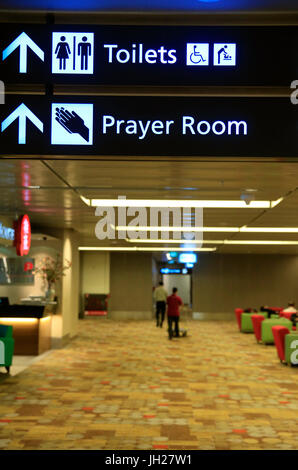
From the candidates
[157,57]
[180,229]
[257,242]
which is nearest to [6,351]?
[180,229]

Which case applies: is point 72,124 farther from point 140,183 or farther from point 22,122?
point 140,183

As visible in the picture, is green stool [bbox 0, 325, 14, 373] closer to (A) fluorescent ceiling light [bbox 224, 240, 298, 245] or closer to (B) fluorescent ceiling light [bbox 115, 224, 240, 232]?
(B) fluorescent ceiling light [bbox 115, 224, 240, 232]

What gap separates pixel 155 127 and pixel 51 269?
11403 millimetres

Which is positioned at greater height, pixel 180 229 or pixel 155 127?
pixel 180 229

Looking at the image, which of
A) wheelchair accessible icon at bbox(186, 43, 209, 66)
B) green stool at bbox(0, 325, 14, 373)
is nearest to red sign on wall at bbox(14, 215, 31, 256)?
green stool at bbox(0, 325, 14, 373)

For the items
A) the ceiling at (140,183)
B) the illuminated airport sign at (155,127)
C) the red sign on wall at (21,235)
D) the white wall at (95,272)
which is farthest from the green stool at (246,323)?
the illuminated airport sign at (155,127)

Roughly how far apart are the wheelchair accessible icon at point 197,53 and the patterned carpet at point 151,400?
4151 mm

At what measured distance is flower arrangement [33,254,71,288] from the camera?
13.6 meters

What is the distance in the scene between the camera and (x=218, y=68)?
8.60ft

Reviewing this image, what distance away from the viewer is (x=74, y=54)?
264 centimetres

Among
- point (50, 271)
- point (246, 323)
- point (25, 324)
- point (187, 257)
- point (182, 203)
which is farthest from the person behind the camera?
point (187, 257)

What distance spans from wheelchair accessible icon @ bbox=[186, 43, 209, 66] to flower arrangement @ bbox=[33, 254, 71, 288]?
11397 mm

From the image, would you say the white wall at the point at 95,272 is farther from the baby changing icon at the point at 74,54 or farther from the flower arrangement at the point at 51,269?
the baby changing icon at the point at 74,54

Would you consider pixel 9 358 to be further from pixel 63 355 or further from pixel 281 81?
pixel 281 81
